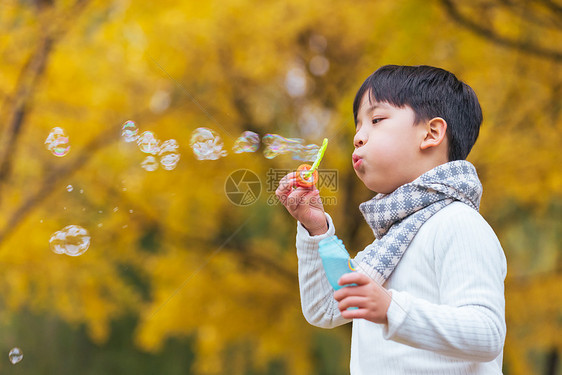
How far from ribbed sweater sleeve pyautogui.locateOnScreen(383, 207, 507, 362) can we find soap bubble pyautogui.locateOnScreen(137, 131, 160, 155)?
1.37 m

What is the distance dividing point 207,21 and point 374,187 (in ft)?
11.4

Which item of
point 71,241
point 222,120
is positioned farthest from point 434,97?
point 222,120

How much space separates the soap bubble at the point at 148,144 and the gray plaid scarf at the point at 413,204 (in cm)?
120

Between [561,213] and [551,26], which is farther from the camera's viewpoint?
[561,213]

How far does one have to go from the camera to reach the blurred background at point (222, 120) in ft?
13.1

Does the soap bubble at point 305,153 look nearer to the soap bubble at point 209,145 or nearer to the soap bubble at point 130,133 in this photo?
the soap bubble at point 209,145

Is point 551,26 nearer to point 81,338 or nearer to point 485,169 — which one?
point 485,169

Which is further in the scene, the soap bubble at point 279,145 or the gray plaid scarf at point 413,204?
the soap bubble at point 279,145

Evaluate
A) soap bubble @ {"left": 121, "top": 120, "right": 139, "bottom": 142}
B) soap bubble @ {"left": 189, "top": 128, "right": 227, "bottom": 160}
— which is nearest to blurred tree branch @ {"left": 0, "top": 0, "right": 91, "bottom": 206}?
soap bubble @ {"left": 121, "top": 120, "right": 139, "bottom": 142}

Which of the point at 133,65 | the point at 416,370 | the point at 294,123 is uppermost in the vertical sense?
the point at 416,370

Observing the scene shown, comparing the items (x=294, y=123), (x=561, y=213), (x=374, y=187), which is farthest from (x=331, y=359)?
(x=374, y=187)

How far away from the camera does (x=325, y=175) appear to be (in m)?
2.42

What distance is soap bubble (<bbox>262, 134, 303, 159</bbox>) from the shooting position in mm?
2025

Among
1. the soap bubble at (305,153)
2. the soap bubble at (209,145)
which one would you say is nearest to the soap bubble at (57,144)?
the soap bubble at (209,145)
